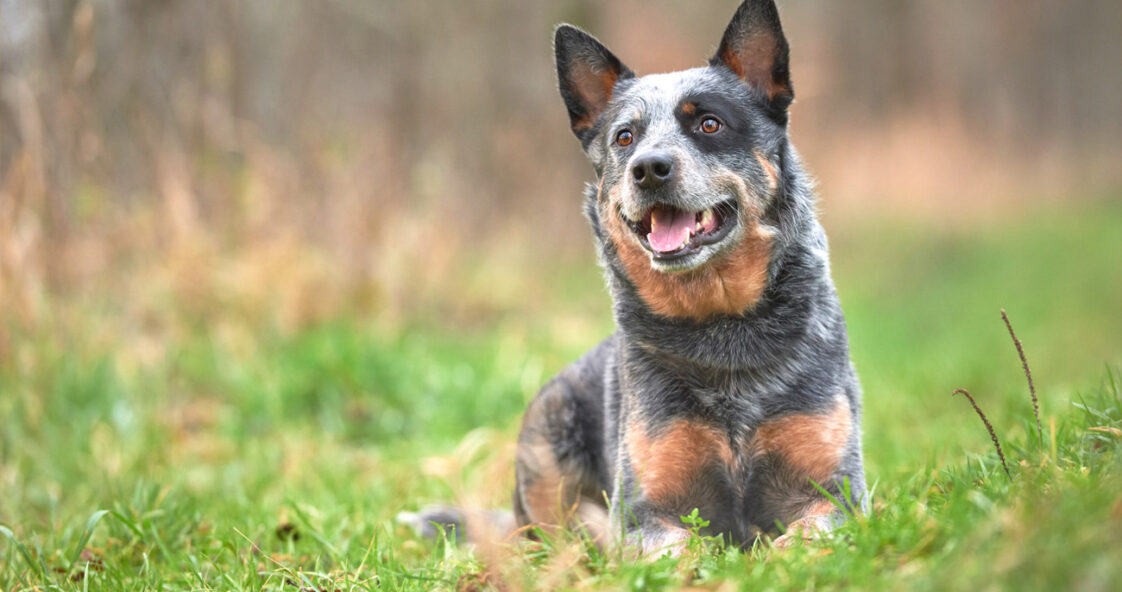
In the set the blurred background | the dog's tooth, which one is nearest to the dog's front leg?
the dog's tooth

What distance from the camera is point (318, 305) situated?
23.8 ft

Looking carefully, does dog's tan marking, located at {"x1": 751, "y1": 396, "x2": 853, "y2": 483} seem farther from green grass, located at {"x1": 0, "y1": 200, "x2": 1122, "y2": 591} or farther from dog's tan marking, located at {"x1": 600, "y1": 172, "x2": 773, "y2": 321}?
dog's tan marking, located at {"x1": 600, "y1": 172, "x2": 773, "y2": 321}

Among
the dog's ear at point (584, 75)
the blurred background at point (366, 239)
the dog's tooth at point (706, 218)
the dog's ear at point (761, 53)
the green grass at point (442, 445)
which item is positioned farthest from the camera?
the blurred background at point (366, 239)

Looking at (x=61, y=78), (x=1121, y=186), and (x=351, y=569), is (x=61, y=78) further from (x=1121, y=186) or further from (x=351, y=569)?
(x=1121, y=186)

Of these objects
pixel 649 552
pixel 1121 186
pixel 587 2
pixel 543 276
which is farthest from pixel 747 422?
pixel 1121 186

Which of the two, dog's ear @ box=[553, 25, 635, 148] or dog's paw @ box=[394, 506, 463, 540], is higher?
dog's ear @ box=[553, 25, 635, 148]

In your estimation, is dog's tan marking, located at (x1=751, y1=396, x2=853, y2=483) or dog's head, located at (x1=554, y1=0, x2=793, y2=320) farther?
dog's head, located at (x1=554, y1=0, x2=793, y2=320)

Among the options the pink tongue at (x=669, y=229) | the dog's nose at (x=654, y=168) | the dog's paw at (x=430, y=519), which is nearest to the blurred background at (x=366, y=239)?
the dog's paw at (x=430, y=519)

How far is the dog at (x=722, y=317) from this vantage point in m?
3.10

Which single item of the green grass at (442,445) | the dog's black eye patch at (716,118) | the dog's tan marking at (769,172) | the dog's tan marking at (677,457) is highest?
the dog's black eye patch at (716,118)

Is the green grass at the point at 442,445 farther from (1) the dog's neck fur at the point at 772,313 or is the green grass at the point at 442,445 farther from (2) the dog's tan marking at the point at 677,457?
(1) the dog's neck fur at the point at 772,313

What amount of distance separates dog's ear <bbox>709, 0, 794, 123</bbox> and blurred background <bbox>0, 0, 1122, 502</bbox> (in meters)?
1.72

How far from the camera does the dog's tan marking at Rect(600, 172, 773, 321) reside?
10.6 feet

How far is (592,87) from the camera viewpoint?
380 centimetres
